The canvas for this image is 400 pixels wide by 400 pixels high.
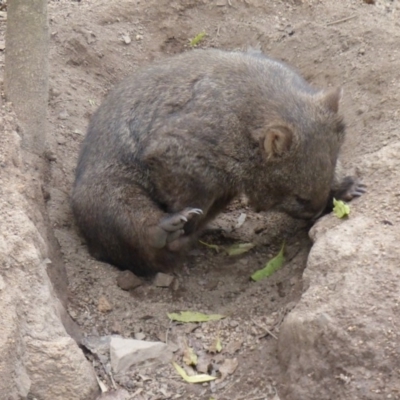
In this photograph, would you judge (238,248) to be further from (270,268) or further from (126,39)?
(126,39)

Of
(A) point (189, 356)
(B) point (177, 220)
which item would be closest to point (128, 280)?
(B) point (177, 220)

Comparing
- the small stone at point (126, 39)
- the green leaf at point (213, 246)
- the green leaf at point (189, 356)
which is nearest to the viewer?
the green leaf at point (189, 356)

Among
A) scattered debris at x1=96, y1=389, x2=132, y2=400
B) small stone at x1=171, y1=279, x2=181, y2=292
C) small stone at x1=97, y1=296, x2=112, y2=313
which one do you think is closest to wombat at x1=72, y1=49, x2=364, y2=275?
small stone at x1=171, y1=279, x2=181, y2=292

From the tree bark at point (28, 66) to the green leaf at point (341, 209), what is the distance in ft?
6.73

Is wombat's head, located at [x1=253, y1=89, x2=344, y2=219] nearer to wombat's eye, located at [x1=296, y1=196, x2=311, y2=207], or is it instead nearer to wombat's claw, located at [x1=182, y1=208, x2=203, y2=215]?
wombat's eye, located at [x1=296, y1=196, x2=311, y2=207]

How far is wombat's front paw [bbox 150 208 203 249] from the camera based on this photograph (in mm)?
4910

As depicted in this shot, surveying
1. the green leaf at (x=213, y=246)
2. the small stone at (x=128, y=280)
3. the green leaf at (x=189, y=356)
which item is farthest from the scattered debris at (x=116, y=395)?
the green leaf at (x=213, y=246)

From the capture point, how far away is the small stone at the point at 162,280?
5176mm

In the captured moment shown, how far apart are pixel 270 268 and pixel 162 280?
698 millimetres

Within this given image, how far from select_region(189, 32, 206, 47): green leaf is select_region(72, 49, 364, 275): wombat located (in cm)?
181

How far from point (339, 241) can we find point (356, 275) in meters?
0.31

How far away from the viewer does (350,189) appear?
474 cm

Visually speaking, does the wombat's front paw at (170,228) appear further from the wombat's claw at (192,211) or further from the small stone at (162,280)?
the small stone at (162,280)

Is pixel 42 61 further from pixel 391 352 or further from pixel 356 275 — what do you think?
pixel 391 352
